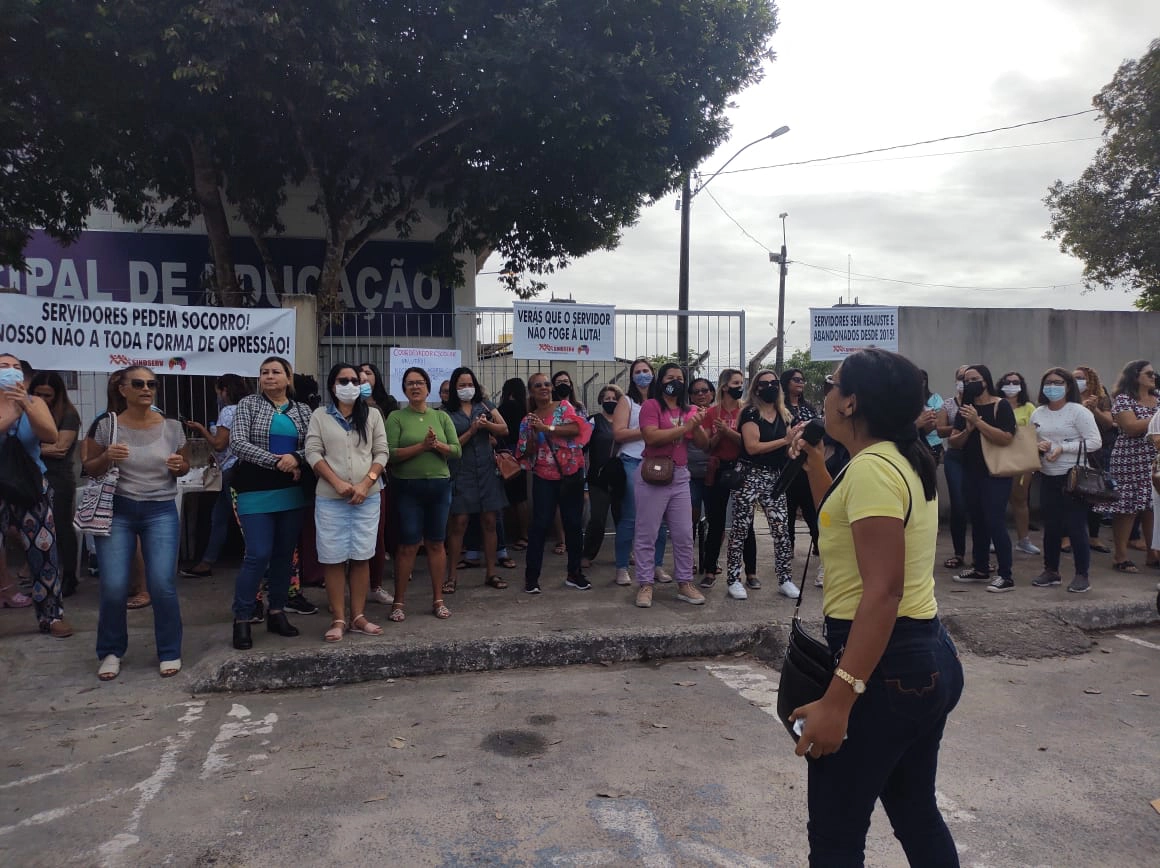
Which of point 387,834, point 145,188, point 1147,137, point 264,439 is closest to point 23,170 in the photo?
point 145,188

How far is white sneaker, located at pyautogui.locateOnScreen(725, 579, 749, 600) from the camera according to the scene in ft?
22.9

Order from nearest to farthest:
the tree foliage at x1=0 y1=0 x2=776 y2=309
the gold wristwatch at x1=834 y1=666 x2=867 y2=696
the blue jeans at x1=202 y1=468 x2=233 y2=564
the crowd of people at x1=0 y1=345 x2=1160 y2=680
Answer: the gold wristwatch at x1=834 y1=666 x2=867 y2=696 → the crowd of people at x1=0 y1=345 x2=1160 y2=680 → the blue jeans at x1=202 y1=468 x2=233 y2=564 → the tree foliage at x1=0 y1=0 x2=776 y2=309

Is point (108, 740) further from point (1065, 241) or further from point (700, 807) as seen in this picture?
point (1065, 241)

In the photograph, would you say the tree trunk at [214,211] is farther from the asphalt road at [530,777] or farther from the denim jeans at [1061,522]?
the denim jeans at [1061,522]

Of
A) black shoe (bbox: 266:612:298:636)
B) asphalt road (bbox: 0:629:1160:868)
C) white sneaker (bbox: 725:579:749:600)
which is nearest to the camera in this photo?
asphalt road (bbox: 0:629:1160:868)

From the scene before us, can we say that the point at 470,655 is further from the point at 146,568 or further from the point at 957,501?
the point at 957,501

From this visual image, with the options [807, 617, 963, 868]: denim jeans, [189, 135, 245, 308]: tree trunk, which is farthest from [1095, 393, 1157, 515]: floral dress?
[189, 135, 245, 308]: tree trunk

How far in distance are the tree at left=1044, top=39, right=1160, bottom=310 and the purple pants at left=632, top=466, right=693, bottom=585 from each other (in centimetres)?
1660

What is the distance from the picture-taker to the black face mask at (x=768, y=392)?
22.9 ft

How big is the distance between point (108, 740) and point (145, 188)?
9514 mm

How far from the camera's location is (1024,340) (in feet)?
35.8

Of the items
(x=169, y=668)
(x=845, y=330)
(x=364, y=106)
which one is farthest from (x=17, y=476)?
(x=845, y=330)

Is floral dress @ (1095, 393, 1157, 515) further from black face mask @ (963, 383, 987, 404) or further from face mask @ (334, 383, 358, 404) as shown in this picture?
face mask @ (334, 383, 358, 404)

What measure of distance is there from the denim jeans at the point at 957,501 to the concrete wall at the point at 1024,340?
218cm
